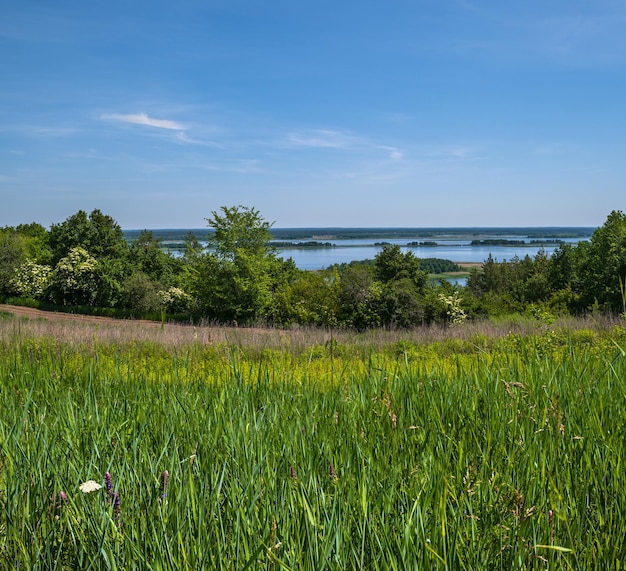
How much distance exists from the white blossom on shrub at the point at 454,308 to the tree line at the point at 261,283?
0.16ft

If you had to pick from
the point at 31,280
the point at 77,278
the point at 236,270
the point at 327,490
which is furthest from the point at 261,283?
the point at 327,490

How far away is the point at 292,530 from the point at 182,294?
32.2m

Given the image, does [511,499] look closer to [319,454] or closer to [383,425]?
[319,454]

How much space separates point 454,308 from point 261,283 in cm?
899

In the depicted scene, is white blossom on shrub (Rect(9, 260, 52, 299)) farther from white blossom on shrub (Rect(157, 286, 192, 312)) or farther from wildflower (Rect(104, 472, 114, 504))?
wildflower (Rect(104, 472, 114, 504))

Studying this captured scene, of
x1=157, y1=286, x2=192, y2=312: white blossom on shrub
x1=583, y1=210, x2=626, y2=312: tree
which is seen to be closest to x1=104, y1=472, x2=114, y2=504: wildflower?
x1=583, y1=210, x2=626, y2=312: tree

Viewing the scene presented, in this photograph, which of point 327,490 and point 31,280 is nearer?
point 327,490

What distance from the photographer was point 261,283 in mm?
27672

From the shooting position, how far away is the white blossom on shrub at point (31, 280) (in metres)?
34.8

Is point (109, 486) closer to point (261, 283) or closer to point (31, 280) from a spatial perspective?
point (261, 283)

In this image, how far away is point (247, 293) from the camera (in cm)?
2777

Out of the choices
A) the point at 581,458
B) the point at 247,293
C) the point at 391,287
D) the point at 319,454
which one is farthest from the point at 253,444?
the point at 247,293

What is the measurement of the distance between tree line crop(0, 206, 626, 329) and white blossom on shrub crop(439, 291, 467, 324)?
2.0 inches

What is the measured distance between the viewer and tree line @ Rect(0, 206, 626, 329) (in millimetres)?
25562
